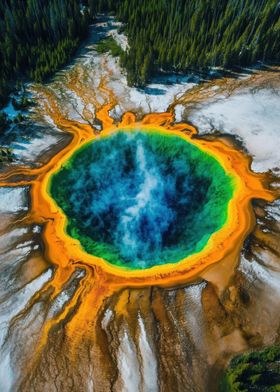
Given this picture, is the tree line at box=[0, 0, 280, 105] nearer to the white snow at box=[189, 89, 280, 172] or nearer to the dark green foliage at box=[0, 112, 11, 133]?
the dark green foliage at box=[0, 112, 11, 133]

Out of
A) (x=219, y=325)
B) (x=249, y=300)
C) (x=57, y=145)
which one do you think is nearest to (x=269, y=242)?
(x=249, y=300)

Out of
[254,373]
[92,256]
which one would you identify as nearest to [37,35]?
[92,256]

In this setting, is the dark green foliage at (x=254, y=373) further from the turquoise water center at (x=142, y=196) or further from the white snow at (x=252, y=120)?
the white snow at (x=252, y=120)

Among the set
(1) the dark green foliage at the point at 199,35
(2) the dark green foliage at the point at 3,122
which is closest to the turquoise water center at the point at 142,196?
(2) the dark green foliage at the point at 3,122

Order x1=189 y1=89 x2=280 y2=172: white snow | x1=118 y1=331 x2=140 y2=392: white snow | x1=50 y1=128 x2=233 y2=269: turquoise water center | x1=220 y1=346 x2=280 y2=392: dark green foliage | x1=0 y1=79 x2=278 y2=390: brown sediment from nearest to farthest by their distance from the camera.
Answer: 1. x1=220 y1=346 x2=280 y2=392: dark green foliage
2. x1=118 y1=331 x2=140 y2=392: white snow
3. x1=0 y1=79 x2=278 y2=390: brown sediment
4. x1=50 y1=128 x2=233 y2=269: turquoise water center
5. x1=189 y1=89 x2=280 y2=172: white snow

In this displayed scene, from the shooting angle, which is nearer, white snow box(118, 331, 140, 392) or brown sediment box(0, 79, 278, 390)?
white snow box(118, 331, 140, 392)

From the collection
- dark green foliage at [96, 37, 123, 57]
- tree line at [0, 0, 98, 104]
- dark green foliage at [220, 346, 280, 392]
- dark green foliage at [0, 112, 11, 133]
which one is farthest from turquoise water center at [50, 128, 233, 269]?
Answer: dark green foliage at [96, 37, 123, 57]

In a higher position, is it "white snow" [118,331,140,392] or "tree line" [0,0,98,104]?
"tree line" [0,0,98,104]
